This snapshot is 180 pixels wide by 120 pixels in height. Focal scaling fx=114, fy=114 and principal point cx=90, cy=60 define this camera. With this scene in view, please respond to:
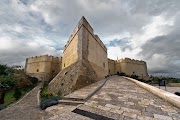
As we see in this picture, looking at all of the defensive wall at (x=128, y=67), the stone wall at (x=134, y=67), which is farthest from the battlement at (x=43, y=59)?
the stone wall at (x=134, y=67)

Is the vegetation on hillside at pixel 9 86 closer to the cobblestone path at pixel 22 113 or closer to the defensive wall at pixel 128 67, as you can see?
the cobblestone path at pixel 22 113

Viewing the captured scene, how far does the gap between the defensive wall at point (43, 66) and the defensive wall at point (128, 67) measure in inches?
588

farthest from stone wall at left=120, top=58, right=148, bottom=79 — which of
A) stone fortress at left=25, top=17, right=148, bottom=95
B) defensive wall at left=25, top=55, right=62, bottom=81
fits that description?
defensive wall at left=25, top=55, right=62, bottom=81

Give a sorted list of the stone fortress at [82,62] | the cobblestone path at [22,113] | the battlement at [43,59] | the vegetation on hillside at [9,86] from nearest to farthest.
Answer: the cobblestone path at [22,113]
the vegetation on hillside at [9,86]
the stone fortress at [82,62]
the battlement at [43,59]

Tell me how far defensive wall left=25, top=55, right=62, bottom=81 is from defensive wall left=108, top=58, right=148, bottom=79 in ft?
49.0

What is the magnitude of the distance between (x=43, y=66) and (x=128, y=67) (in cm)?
2280

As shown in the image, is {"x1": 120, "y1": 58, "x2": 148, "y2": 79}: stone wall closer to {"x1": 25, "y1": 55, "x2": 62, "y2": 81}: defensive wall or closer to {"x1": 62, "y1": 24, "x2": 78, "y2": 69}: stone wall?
{"x1": 25, "y1": 55, "x2": 62, "y2": 81}: defensive wall

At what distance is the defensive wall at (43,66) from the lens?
27125 mm

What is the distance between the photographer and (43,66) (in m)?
27.3

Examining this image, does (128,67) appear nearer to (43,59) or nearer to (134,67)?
(134,67)

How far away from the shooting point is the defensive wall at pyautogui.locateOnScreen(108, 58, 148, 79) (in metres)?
32.5

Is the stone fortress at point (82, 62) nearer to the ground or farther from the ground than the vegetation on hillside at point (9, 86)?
farther from the ground

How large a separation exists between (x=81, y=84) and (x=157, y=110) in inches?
195

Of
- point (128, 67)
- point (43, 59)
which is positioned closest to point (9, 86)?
point (43, 59)
